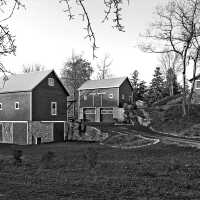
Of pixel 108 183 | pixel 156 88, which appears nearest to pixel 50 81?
pixel 108 183

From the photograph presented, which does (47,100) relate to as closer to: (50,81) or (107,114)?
(50,81)

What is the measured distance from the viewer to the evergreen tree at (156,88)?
65.5 meters

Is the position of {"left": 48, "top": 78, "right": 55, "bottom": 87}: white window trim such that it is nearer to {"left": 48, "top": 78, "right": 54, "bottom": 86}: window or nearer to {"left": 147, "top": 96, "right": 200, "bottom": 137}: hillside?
{"left": 48, "top": 78, "right": 54, "bottom": 86}: window

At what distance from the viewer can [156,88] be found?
66.8 metres

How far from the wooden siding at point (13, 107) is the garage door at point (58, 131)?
4.07 meters

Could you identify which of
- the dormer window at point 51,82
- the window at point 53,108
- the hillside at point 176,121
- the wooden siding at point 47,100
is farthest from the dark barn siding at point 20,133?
the hillside at point 176,121

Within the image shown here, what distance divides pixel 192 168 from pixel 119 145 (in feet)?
49.1

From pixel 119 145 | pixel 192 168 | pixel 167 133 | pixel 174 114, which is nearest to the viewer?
A: pixel 192 168

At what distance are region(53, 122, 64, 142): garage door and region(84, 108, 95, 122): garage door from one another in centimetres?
1383

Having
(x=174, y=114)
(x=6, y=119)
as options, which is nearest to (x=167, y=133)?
(x=174, y=114)

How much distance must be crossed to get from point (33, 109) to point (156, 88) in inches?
1466

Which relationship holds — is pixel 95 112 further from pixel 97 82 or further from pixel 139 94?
pixel 139 94

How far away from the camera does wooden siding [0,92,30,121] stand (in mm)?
35469

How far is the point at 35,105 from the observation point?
35.6 meters
